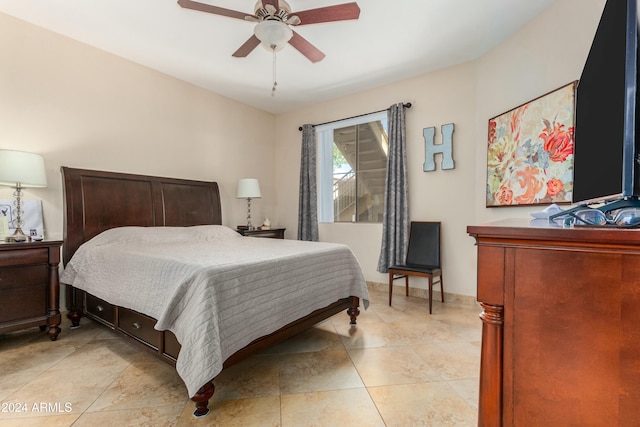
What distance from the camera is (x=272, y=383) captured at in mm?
1822

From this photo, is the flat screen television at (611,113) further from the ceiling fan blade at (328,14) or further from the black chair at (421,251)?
the black chair at (421,251)

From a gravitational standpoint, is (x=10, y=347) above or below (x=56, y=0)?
below

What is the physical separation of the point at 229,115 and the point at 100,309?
3072 mm

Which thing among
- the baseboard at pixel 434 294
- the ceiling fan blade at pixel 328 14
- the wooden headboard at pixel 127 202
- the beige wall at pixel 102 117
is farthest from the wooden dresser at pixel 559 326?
the beige wall at pixel 102 117

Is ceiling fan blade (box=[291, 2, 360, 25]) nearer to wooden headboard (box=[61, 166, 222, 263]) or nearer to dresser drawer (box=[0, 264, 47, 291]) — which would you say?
wooden headboard (box=[61, 166, 222, 263])

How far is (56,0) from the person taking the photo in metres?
2.34

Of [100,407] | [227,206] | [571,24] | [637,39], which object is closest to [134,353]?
[100,407]

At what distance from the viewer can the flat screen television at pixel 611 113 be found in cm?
70

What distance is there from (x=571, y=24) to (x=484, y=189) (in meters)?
1.51

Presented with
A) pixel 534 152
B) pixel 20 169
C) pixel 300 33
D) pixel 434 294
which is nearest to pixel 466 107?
pixel 534 152

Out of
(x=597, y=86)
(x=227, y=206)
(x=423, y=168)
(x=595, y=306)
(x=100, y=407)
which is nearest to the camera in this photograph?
(x=595, y=306)

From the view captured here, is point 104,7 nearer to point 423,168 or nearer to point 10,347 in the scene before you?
point 10,347

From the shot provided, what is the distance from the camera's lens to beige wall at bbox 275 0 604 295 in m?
2.28

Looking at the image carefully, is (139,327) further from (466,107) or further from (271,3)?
(466,107)
